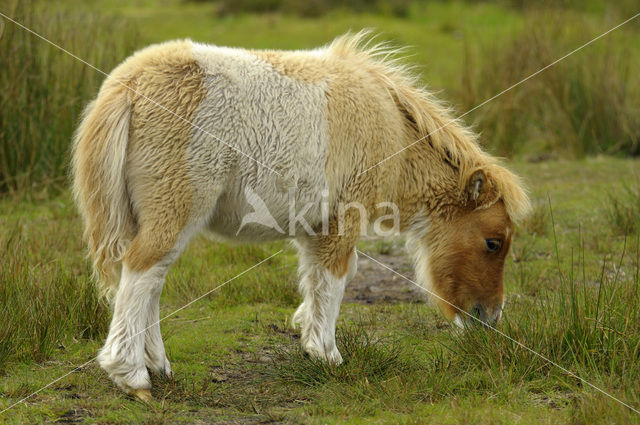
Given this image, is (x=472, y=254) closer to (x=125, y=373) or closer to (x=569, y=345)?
(x=569, y=345)

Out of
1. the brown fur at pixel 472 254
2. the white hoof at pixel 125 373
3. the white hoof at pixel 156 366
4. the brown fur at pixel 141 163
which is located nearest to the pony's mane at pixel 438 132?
the brown fur at pixel 472 254

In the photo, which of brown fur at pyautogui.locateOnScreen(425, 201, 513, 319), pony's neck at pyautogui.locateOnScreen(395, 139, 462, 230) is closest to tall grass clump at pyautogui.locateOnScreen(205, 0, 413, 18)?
pony's neck at pyautogui.locateOnScreen(395, 139, 462, 230)

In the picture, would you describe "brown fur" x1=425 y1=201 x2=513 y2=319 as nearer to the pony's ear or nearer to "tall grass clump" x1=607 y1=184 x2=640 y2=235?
the pony's ear

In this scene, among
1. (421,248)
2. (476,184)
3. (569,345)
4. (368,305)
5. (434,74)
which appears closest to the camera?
(569,345)

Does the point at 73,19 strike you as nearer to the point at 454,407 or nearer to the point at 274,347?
the point at 274,347

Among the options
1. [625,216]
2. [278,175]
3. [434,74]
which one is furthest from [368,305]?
[434,74]

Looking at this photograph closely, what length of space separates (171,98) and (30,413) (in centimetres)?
182

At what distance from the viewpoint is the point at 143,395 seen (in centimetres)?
443

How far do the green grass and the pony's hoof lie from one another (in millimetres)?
55

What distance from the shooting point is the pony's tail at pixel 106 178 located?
14.4ft

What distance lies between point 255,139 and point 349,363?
1397 millimetres

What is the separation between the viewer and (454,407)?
4250mm

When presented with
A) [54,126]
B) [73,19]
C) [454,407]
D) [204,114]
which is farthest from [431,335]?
[73,19]

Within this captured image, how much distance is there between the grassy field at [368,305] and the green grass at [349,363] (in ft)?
0.04
